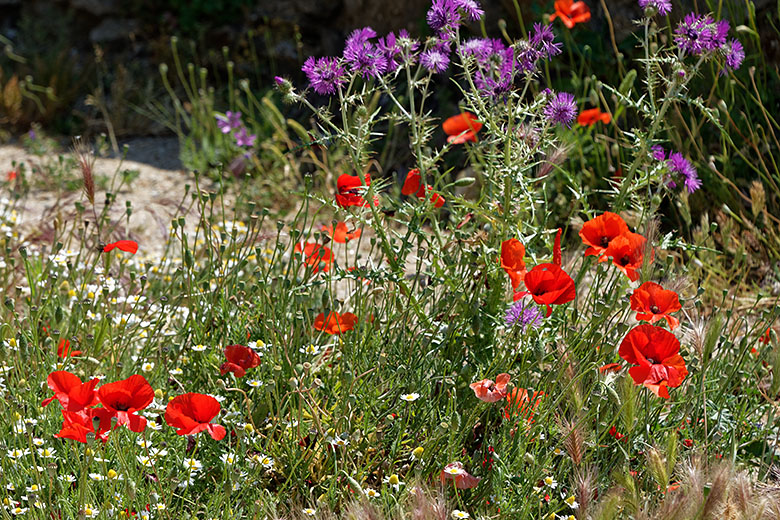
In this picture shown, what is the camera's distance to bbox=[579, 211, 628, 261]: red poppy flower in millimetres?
2111

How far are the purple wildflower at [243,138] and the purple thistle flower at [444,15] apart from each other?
2.76 m

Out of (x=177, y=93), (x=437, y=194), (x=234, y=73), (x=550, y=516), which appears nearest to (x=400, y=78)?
(x=234, y=73)

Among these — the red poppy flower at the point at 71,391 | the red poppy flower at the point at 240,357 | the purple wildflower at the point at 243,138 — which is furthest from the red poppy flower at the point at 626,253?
the purple wildflower at the point at 243,138

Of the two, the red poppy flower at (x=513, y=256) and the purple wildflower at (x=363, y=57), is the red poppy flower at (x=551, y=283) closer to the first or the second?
the red poppy flower at (x=513, y=256)

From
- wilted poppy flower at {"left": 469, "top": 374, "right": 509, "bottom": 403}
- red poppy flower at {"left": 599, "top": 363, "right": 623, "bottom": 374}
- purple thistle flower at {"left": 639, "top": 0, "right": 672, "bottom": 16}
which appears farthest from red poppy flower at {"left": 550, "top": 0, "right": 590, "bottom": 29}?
wilted poppy flower at {"left": 469, "top": 374, "right": 509, "bottom": 403}

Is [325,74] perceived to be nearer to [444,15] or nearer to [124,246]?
→ [444,15]

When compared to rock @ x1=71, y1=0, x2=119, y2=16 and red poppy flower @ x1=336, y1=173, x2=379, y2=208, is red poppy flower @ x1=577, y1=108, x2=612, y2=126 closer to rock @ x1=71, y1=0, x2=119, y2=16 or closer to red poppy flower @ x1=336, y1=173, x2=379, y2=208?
red poppy flower @ x1=336, y1=173, x2=379, y2=208

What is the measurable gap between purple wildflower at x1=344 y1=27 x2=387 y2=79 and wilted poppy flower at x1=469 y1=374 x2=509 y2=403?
0.85 metres

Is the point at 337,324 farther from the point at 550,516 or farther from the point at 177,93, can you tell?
the point at 177,93

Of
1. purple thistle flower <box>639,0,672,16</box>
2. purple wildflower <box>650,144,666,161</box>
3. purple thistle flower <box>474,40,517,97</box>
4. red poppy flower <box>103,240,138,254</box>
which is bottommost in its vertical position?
red poppy flower <box>103,240,138,254</box>

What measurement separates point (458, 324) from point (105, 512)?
1.05 metres

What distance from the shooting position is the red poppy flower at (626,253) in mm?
2057

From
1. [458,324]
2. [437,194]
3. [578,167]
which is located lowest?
[578,167]

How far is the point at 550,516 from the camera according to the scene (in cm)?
197
